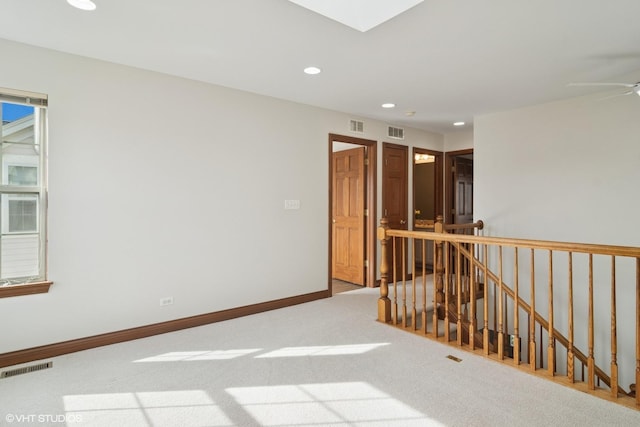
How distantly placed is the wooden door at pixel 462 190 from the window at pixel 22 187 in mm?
5818

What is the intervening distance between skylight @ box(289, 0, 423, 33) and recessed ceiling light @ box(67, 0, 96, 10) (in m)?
1.30

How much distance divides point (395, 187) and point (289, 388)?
3.80m

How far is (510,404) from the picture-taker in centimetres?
212

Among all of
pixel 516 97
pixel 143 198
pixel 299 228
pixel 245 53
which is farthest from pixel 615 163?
pixel 143 198

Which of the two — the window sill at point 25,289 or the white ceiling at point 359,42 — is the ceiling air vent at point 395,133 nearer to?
the white ceiling at point 359,42

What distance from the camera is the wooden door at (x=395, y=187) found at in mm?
5289

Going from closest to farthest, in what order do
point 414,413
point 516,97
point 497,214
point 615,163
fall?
point 414,413 < point 615,163 < point 516,97 < point 497,214

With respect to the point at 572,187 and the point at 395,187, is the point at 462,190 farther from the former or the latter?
the point at 572,187

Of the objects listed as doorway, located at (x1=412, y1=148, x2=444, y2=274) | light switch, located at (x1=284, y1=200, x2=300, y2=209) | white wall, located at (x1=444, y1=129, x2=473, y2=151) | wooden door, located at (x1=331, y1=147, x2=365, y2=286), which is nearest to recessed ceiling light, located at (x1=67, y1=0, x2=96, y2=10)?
light switch, located at (x1=284, y1=200, x2=300, y2=209)

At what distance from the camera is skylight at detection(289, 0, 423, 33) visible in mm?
1979

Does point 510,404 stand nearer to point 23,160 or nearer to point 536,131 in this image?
point 536,131

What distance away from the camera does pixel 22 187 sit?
273 cm

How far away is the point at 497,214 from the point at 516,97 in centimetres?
157

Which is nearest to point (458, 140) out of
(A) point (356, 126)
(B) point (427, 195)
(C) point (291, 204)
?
(B) point (427, 195)
